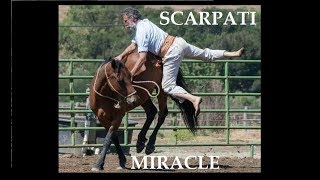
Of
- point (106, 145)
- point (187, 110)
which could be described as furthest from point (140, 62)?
point (187, 110)

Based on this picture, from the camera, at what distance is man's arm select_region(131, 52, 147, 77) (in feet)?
28.8

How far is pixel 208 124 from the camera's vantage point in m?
11.6

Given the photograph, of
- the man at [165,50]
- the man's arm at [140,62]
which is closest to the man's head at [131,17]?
the man at [165,50]

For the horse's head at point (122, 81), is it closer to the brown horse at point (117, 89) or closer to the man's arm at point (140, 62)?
the brown horse at point (117, 89)

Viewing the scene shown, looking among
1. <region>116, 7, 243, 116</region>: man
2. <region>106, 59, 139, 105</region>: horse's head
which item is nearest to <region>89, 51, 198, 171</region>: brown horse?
<region>106, 59, 139, 105</region>: horse's head

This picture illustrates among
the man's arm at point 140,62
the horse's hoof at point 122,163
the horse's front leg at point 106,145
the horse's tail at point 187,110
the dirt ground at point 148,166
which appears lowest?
the dirt ground at point 148,166

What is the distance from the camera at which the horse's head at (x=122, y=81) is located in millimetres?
8562

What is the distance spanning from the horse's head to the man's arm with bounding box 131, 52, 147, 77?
0.13m

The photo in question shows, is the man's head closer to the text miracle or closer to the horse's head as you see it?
the horse's head

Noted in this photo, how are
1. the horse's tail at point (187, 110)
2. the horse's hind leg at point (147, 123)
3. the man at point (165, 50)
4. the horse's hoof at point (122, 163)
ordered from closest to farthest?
the man at point (165, 50)
the horse's hoof at point (122, 163)
the horse's tail at point (187, 110)
the horse's hind leg at point (147, 123)
